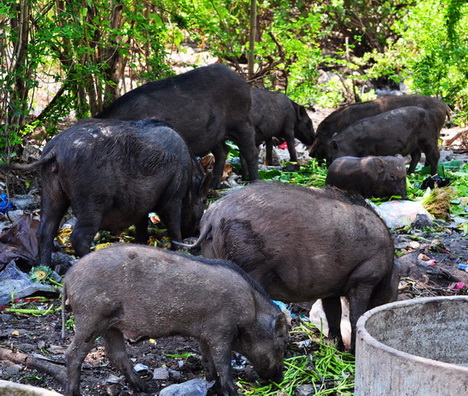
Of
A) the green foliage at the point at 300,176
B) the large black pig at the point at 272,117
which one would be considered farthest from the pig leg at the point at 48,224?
the large black pig at the point at 272,117

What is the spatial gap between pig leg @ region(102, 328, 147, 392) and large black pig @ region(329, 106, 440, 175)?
7.75 m

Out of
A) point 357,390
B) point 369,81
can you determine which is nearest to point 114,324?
point 357,390

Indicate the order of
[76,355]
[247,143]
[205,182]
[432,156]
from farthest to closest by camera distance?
[432,156]
[247,143]
[205,182]
[76,355]

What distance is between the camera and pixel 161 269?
13.5ft

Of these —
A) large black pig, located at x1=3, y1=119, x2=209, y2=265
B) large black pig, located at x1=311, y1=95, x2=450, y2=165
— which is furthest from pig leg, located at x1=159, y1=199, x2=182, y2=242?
large black pig, located at x1=311, y1=95, x2=450, y2=165

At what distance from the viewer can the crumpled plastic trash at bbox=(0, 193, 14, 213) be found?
7755 millimetres

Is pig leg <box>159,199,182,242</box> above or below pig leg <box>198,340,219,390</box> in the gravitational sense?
above

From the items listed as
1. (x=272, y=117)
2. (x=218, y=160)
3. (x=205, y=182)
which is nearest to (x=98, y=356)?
(x=205, y=182)

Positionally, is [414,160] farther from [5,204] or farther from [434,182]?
[5,204]

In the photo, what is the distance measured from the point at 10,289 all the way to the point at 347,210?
2.71 m

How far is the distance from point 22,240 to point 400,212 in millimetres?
4228

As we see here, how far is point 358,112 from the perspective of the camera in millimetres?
13492

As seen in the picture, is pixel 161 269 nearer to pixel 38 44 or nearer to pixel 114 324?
pixel 114 324

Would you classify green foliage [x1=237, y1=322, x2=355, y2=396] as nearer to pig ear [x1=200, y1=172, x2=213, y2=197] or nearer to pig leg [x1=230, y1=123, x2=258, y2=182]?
pig ear [x1=200, y1=172, x2=213, y2=197]
